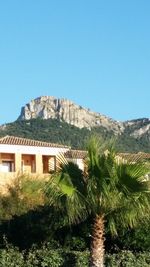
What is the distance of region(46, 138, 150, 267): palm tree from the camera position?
17312 mm

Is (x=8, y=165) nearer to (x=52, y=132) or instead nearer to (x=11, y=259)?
(x=11, y=259)

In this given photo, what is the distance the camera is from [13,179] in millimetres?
42469

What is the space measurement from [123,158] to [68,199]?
1.95 m

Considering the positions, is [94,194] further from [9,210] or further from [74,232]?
[9,210]

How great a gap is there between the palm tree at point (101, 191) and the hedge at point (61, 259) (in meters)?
2.01

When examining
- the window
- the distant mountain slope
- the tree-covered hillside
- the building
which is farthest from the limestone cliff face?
the window

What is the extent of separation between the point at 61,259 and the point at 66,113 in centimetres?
10158

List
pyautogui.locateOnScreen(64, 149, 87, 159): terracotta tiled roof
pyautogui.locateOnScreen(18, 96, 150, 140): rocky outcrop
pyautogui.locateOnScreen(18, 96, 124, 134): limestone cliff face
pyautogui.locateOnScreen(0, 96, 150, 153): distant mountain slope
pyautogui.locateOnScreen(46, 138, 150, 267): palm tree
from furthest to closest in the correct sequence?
1. pyautogui.locateOnScreen(18, 96, 124, 134): limestone cliff face
2. pyautogui.locateOnScreen(18, 96, 150, 140): rocky outcrop
3. pyautogui.locateOnScreen(0, 96, 150, 153): distant mountain slope
4. pyautogui.locateOnScreen(64, 149, 87, 159): terracotta tiled roof
5. pyautogui.locateOnScreen(46, 138, 150, 267): palm tree

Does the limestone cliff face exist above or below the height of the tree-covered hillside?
above

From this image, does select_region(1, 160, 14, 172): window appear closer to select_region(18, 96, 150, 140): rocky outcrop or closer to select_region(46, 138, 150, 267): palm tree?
select_region(46, 138, 150, 267): palm tree

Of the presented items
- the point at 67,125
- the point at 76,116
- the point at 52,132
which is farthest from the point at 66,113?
the point at 52,132

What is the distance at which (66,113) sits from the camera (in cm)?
12119

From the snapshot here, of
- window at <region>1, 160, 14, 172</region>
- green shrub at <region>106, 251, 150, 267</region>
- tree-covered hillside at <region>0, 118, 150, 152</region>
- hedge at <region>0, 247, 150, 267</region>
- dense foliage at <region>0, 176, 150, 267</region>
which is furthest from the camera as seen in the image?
tree-covered hillside at <region>0, 118, 150, 152</region>

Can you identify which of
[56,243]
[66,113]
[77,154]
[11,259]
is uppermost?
[66,113]
